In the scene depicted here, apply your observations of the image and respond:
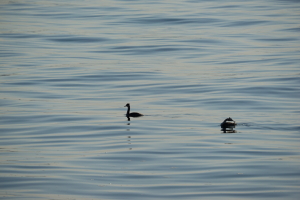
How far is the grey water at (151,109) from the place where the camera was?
13117 millimetres

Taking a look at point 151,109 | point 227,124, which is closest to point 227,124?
point 227,124

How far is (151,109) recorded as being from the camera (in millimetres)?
22672

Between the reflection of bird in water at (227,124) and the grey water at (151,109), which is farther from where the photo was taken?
the reflection of bird in water at (227,124)

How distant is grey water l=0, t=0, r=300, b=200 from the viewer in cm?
1312

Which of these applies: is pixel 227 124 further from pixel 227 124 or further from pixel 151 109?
pixel 151 109

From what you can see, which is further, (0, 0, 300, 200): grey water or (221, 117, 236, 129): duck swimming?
(221, 117, 236, 129): duck swimming

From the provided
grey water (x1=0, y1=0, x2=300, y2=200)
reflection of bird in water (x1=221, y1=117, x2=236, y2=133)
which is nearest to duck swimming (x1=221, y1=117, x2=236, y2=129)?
reflection of bird in water (x1=221, y1=117, x2=236, y2=133)

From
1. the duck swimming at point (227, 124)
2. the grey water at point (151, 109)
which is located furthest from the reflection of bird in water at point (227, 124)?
the grey water at point (151, 109)

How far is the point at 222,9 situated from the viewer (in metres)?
63.1

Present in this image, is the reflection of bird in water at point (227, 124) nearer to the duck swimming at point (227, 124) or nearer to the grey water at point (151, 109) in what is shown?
the duck swimming at point (227, 124)

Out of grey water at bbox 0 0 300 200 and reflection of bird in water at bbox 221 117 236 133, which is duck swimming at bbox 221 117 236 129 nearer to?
reflection of bird in water at bbox 221 117 236 133

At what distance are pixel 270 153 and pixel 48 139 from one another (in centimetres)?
704

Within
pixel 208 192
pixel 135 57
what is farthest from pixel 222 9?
pixel 208 192

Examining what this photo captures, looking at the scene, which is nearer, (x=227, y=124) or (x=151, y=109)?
(x=227, y=124)
